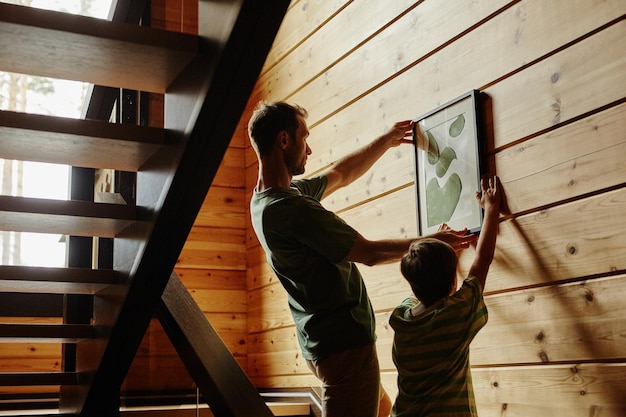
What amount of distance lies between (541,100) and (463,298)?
0.69 m

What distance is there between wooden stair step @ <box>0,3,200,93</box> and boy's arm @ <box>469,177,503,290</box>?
98 centimetres

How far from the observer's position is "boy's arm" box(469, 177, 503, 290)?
210 cm

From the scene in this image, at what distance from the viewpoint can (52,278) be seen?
7.48 feet

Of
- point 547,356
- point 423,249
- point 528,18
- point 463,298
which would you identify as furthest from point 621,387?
point 528,18

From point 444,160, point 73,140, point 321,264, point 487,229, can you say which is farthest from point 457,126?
point 73,140

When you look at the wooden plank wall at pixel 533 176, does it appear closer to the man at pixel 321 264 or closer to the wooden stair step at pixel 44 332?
the man at pixel 321 264

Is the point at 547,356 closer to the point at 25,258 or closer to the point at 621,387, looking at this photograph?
the point at 621,387

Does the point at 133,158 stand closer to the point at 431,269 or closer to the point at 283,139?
the point at 283,139

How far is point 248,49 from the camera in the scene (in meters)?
1.58

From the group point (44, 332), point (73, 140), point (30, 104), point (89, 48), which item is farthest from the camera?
point (30, 104)

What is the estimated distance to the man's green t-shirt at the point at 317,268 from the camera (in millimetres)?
2105

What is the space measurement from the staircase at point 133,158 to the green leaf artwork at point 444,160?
97 centimetres

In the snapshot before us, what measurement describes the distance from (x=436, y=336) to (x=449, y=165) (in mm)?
802

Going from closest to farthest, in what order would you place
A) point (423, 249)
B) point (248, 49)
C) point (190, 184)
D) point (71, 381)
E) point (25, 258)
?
point (248, 49)
point (190, 184)
point (423, 249)
point (71, 381)
point (25, 258)
